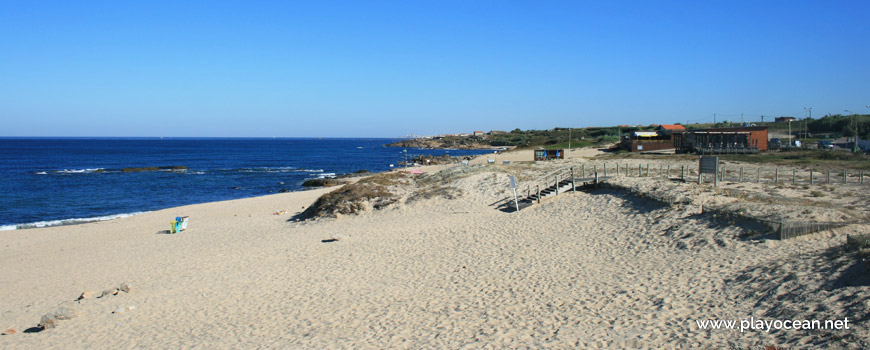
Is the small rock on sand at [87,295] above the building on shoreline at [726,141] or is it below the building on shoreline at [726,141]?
below

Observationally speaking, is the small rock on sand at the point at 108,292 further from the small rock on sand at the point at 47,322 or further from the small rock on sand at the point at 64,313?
the small rock on sand at the point at 47,322

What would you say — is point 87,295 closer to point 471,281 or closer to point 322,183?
point 471,281

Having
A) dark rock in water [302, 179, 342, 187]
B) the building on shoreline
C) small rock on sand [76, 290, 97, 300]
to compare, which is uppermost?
the building on shoreline

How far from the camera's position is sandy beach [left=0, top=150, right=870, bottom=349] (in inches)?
348

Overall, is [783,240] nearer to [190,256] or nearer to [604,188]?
[604,188]

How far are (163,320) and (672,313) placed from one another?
10.3 meters

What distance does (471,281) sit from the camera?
40.7ft

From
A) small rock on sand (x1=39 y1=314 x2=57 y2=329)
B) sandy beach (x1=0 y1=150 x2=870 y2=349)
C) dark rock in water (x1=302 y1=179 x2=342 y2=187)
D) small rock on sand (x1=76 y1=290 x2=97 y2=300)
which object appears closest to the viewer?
sandy beach (x1=0 y1=150 x2=870 y2=349)

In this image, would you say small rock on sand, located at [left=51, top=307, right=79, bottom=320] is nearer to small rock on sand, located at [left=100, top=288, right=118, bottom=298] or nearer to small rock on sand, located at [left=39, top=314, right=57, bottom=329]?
small rock on sand, located at [left=39, top=314, right=57, bottom=329]

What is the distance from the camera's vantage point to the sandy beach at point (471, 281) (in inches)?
348

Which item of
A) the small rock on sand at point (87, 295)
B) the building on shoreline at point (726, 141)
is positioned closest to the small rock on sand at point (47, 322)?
the small rock on sand at point (87, 295)

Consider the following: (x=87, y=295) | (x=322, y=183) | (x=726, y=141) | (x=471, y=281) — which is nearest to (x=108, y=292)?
(x=87, y=295)

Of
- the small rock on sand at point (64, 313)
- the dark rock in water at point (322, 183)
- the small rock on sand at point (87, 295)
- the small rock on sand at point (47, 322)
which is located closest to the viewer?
the small rock on sand at point (47, 322)

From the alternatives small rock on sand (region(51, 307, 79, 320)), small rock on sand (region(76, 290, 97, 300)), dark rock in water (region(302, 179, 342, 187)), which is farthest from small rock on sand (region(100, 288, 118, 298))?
dark rock in water (region(302, 179, 342, 187))
